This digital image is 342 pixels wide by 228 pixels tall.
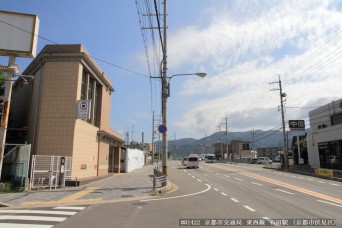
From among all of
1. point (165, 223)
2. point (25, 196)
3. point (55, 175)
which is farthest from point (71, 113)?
point (165, 223)

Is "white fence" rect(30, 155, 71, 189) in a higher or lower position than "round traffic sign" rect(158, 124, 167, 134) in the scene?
lower

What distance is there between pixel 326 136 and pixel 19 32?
3607 centimetres

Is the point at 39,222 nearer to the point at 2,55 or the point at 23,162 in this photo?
the point at 23,162

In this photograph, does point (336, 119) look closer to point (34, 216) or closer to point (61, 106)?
point (61, 106)

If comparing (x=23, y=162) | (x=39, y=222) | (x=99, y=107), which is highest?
(x=99, y=107)

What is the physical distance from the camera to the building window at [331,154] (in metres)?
35.9

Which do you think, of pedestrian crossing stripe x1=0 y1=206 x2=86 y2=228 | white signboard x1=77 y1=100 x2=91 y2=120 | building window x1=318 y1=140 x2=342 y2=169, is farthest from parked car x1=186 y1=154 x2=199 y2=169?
pedestrian crossing stripe x1=0 y1=206 x2=86 y2=228

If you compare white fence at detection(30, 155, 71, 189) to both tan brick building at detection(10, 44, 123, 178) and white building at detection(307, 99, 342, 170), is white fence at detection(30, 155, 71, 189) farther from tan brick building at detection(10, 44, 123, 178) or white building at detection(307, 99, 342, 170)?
white building at detection(307, 99, 342, 170)

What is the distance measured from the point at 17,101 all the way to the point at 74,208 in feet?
75.5

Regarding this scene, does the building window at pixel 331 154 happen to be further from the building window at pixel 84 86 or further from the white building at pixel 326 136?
the building window at pixel 84 86

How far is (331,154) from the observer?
38.2 meters

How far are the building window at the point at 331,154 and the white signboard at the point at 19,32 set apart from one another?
109 feet

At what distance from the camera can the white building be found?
3659cm

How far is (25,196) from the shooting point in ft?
51.5
